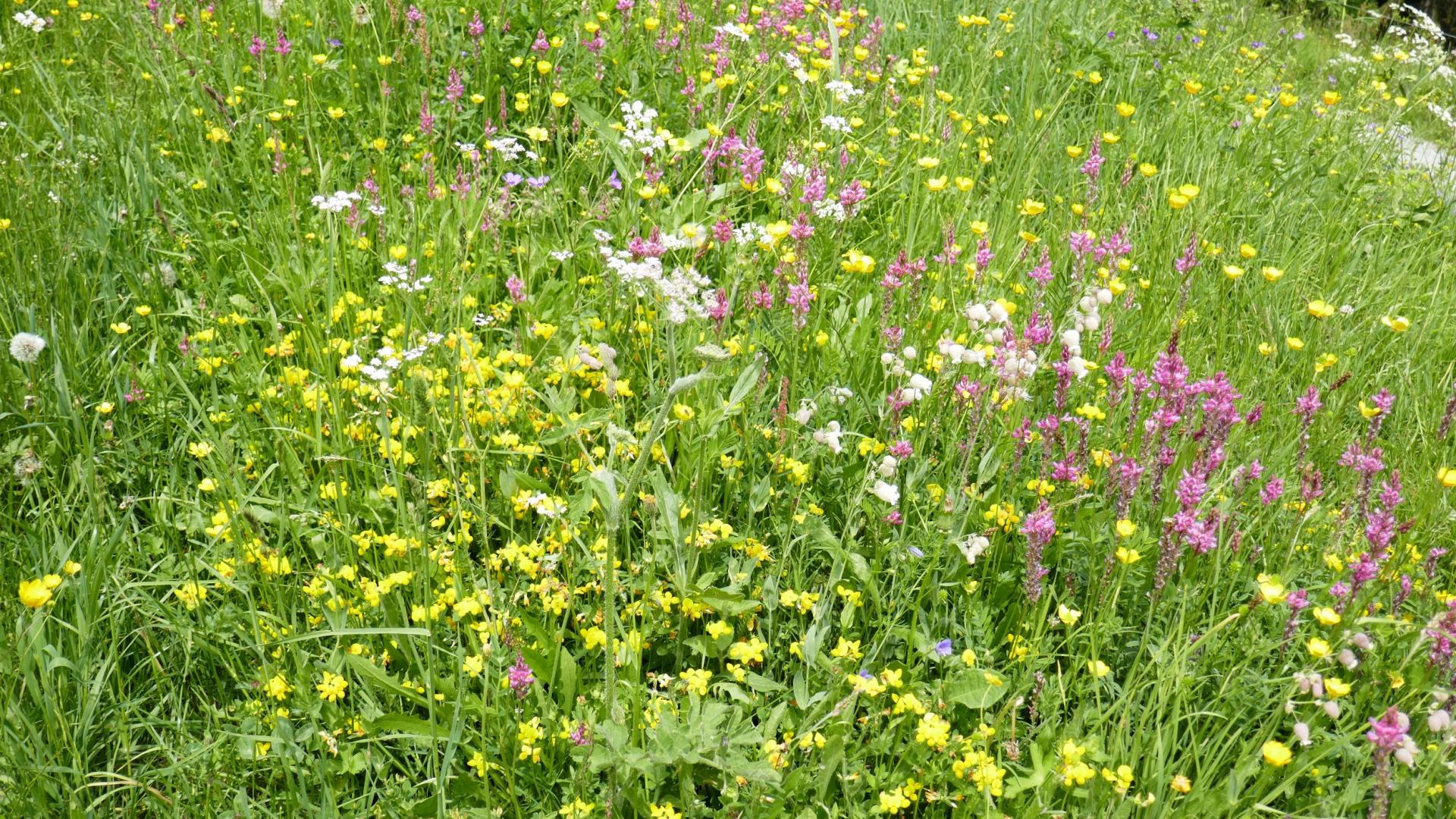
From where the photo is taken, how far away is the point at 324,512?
2020 mm

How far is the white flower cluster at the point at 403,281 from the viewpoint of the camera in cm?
223

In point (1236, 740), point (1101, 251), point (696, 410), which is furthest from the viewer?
point (1101, 251)

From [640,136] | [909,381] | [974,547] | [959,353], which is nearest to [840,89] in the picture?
[640,136]

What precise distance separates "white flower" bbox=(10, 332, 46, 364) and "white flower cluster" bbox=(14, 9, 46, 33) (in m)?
1.84

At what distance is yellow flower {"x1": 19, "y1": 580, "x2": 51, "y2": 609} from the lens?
152 cm

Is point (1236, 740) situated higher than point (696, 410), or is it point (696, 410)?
point (696, 410)

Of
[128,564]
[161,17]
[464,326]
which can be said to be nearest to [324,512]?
[128,564]

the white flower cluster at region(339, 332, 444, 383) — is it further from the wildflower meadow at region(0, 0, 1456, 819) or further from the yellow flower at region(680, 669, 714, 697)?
the yellow flower at region(680, 669, 714, 697)

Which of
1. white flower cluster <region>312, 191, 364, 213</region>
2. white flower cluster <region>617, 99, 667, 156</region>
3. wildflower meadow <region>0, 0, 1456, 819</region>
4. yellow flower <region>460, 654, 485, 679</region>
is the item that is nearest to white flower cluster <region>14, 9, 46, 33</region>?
wildflower meadow <region>0, 0, 1456, 819</region>

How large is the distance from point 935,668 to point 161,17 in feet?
10.3

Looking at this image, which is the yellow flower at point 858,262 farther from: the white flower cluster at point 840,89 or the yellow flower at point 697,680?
the yellow flower at point 697,680

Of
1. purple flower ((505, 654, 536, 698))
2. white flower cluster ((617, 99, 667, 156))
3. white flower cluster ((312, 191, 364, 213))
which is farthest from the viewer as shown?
white flower cluster ((617, 99, 667, 156))

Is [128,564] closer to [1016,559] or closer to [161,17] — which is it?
[1016,559]

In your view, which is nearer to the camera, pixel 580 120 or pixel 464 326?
pixel 464 326
